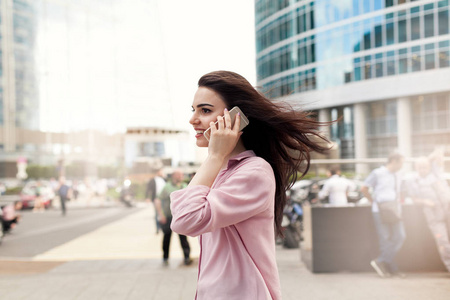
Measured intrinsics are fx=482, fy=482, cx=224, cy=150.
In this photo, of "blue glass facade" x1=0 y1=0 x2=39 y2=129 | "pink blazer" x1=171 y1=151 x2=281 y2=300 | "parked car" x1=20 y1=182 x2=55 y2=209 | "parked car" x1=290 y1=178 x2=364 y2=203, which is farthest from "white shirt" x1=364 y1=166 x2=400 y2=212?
"parked car" x1=20 y1=182 x2=55 y2=209

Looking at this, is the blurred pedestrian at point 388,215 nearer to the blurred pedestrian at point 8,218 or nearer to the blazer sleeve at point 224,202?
the blazer sleeve at point 224,202

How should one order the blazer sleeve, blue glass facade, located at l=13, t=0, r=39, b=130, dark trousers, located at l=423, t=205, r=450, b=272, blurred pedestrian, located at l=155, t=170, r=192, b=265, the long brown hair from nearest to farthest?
the blazer sleeve, the long brown hair, dark trousers, located at l=423, t=205, r=450, b=272, blurred pedestrian, located at l=155, t=170, r=192, b=265, blue glass facade, located at l=13, t=0, r=39, b=130

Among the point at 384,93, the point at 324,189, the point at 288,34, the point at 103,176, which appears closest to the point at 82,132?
the point at 103,176

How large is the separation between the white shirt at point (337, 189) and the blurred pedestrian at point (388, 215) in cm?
182

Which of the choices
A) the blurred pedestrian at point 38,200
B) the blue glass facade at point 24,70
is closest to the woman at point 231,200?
the blue glass facade at point 24,70

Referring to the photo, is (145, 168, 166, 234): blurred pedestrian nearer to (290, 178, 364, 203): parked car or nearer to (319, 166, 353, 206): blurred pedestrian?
(290, 178, 364, 203): parked car

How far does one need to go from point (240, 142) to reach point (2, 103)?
1558 cm

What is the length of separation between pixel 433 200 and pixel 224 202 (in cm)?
558

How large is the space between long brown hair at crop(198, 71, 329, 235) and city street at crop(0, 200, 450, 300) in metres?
3.47

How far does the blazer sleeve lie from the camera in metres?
1.31

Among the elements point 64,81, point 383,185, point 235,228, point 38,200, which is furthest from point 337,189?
point 38,200

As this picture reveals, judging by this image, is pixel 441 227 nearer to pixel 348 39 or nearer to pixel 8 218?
pixel 8 218

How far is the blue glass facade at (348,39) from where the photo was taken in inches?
1006

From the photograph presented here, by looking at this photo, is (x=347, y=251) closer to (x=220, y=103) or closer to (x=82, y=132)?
(x=220, y=103)
